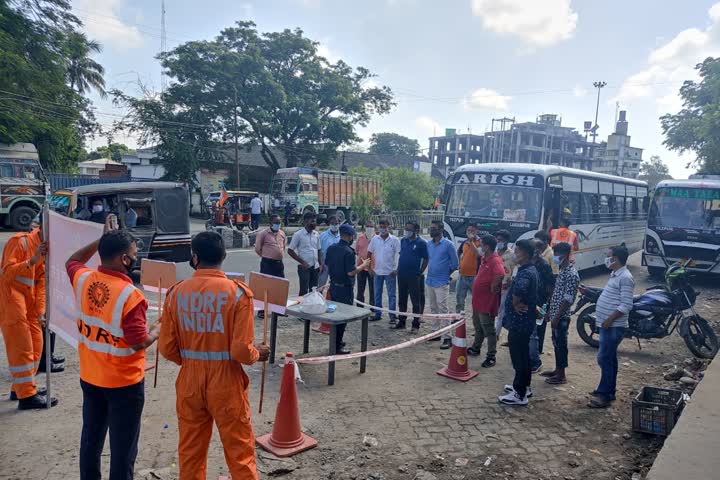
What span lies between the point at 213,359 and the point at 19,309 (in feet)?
9.01

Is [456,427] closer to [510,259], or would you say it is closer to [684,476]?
[684,476]

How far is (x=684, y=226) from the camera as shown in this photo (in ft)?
42.2

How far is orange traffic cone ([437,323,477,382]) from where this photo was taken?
5.82 metres

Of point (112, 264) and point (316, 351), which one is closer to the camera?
point (112, 264)

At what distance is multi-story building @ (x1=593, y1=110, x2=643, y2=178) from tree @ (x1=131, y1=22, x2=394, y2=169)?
1767 inches

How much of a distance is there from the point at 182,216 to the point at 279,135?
21.1m

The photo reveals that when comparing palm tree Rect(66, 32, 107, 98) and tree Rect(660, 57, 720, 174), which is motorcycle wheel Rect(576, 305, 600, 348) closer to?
tree Rect(660, 57, 720, 174)

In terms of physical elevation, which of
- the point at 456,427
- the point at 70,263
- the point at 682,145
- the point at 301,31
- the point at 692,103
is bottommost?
the point at 456,427

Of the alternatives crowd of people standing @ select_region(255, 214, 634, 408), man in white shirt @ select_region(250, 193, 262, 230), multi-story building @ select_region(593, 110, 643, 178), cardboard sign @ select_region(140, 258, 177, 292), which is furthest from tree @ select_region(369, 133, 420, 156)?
cardboard sign @ select_region(140, 258, 177, 292)

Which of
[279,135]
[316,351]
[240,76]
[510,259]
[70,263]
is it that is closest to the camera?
[70,263]

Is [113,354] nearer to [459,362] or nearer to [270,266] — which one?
[459,362]

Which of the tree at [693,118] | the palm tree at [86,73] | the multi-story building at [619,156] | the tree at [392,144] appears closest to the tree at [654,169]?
the multi-story building at [619,156]

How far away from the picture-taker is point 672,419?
4492 millimetres

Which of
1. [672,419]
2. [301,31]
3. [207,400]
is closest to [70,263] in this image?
[207,400]
